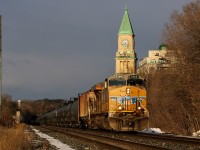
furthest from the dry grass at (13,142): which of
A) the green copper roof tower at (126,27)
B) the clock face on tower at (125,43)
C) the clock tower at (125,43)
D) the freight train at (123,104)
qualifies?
the green copper roof tower at (126,27)

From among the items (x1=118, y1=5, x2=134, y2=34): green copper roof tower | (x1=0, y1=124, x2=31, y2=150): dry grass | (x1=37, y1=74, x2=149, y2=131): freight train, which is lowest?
(x1=0, y1=124, x2=31, y2=150): dry grass

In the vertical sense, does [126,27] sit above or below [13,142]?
above

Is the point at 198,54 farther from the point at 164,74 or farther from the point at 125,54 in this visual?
the point at 125,54

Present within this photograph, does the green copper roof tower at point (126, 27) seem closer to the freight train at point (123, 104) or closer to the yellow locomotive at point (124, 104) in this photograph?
the freight train at point (123, 104)

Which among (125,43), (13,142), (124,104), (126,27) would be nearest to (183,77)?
(124,104)

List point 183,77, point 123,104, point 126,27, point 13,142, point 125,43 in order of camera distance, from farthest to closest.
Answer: point 126,27
point 125,43
point 183,77
point 123,104
point 13,142

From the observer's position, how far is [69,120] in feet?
170

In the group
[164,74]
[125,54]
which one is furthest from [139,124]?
[125,54]

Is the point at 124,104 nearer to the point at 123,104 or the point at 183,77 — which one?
the point at 123,104

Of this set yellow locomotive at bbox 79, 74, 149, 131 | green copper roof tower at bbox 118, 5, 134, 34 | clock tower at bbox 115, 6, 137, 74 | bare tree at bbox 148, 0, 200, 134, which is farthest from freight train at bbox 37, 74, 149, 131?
green copper roof tower at bbox 118, 5, 134, 34

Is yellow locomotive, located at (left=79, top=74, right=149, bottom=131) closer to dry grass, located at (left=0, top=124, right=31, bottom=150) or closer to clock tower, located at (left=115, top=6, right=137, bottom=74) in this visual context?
dry grass, located at (left=0, top=124, right=31, bottom=150)

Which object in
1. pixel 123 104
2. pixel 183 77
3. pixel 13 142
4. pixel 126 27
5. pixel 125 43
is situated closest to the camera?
pixel 13 142

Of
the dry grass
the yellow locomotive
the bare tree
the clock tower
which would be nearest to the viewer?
the dry grass

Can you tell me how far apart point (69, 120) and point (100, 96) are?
20132 mm
